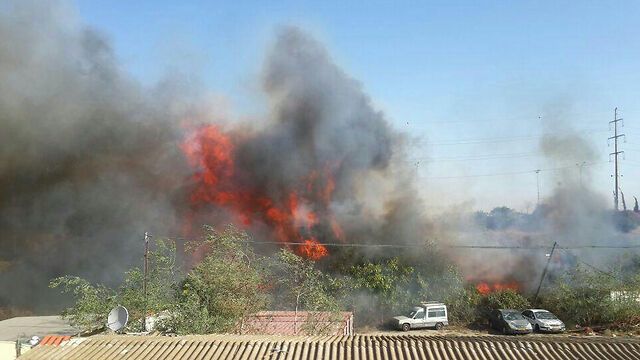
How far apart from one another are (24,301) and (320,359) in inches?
847

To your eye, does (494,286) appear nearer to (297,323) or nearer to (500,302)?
(500,302)

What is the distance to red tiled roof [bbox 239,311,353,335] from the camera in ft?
52.7

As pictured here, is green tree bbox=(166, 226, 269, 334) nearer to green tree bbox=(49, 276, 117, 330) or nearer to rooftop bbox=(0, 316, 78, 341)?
green tree bbox=(49, 276, 117, 330)

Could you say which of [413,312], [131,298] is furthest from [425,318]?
[131,298]

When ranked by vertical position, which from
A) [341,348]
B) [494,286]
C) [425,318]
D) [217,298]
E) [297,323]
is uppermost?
[341,348]

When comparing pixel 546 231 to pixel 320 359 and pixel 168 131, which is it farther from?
pixel 320 359

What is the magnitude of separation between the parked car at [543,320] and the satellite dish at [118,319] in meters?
16.4

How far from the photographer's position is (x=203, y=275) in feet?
52.7

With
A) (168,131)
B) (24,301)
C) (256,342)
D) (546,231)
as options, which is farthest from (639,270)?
(24,301)

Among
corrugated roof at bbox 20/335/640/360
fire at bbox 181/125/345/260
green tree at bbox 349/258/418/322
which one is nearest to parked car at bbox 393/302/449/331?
green tree at bbox 349/258/418/322

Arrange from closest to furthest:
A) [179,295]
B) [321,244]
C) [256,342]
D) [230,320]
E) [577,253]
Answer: [256,342] → [230,320] → [179,295] → [321,244] → [577,253]

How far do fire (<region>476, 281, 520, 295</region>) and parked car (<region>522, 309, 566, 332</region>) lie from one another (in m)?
2.94

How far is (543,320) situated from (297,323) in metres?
11.0

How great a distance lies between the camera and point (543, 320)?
21203mm
